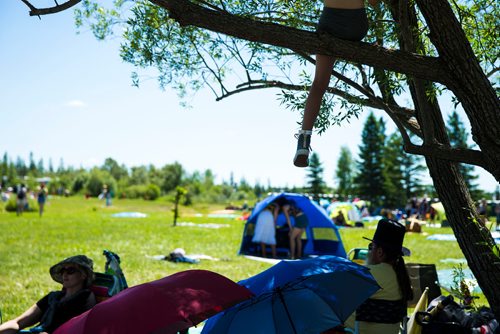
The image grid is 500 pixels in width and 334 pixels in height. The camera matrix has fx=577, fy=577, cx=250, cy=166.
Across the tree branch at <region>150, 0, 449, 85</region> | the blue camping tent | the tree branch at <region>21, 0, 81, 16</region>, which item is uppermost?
the tree branch at <region>21, 0, 81, 16</region>

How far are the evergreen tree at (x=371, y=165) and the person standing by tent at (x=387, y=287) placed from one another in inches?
1829

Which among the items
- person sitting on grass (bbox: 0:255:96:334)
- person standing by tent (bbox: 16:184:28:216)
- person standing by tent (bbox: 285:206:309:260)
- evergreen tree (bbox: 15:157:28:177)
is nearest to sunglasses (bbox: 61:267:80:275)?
person sitting on grass (bbox: 0:255:96:334)

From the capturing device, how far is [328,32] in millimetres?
3146

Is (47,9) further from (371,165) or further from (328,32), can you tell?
(371,165)

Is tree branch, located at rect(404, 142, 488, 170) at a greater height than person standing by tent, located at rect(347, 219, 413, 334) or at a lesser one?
greater

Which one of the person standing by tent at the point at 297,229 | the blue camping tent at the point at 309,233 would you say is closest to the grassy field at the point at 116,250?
the blue camping tent at the point at 309,233

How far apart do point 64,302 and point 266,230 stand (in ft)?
29.4

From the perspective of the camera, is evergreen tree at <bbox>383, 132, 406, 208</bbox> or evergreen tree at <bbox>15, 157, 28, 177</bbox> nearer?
evergreen tree at <bbox>383, 132, 406, 208</bbox>

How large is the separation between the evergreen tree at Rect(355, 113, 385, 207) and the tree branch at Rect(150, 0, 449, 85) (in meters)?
Answer: 47.7

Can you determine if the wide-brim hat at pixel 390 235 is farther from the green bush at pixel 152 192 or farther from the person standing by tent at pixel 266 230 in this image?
the green bush at pixel 152 192

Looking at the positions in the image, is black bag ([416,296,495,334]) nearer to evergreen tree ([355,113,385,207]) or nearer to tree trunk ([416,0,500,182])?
tree trunk ([416,0,500,182])

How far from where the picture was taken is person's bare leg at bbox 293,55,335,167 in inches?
129

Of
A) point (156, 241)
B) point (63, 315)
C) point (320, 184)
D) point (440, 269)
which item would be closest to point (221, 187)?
point (320, 184)

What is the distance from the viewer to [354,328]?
4.50m
